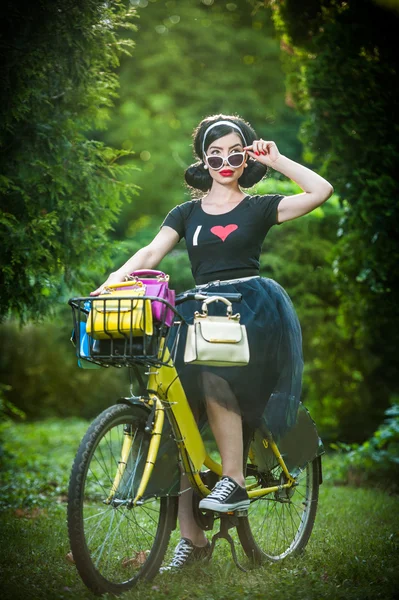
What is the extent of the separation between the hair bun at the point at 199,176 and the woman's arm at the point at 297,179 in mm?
410

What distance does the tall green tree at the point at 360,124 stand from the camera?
18.3 feet

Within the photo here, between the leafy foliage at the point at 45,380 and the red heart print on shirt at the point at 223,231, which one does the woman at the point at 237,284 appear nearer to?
the red heart print on shirt at the point at 223,231

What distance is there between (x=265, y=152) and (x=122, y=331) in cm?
110

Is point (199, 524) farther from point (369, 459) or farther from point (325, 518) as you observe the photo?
point (369, 459)

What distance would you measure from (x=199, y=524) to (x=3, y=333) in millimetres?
10326

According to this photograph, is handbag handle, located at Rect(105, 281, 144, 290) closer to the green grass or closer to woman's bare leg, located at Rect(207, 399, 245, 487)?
woman's bare leg, located at Rect(207, 399, 245, 487)

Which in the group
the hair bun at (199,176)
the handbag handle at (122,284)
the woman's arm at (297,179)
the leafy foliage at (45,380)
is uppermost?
the woman's arm at (297,179)

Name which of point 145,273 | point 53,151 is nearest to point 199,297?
point 145,273

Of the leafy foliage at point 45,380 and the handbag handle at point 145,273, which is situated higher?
the handbag handle at point 145,273

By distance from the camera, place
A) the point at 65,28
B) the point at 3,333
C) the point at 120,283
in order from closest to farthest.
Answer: the point at 120,283
the point at 65,28
the point at 3,333

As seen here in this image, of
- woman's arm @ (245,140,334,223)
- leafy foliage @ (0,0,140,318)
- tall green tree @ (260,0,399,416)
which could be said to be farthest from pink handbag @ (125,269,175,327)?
tall green tree @ (260,0,399,416)

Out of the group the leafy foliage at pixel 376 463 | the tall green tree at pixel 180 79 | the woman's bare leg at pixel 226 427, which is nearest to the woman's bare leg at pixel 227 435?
the woman's bare leg at pixel 226 427

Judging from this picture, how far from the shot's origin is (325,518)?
4918mm

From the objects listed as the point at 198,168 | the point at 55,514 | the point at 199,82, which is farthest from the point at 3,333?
the point at 198,168
